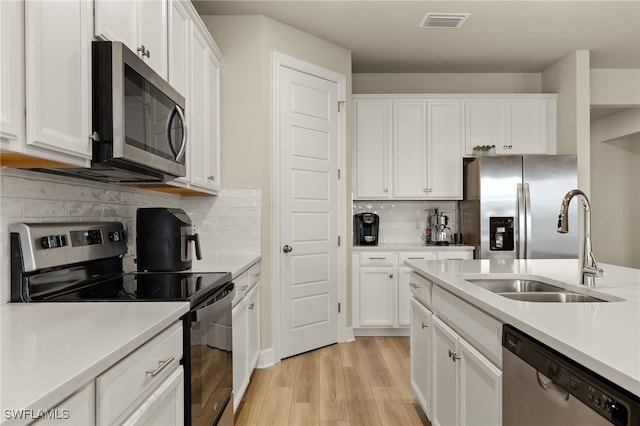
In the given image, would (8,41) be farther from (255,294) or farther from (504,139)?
(504,139)

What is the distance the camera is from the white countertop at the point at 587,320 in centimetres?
85

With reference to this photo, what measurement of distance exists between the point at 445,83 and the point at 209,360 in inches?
168

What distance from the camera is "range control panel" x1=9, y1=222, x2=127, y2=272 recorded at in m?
1.48

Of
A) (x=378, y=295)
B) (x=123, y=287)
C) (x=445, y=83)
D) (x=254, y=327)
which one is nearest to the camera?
(x=123, y=287)

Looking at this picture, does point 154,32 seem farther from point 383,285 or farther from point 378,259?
point 383,285

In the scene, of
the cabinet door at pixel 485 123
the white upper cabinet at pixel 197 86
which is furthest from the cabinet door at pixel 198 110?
the cabinet door at pixel 485 123

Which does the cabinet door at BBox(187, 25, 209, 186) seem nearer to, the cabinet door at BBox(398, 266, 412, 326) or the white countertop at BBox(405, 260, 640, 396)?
the white countertop at BBox(405, 260, 640, 396)

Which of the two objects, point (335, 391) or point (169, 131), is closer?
point (169, 131)

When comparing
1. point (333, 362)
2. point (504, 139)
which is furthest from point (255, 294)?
point (504, 139)

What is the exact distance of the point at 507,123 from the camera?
455 centimetres

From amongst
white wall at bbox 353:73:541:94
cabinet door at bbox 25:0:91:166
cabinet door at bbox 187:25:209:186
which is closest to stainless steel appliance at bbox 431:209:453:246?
white wall at bbox 353:73:541:94

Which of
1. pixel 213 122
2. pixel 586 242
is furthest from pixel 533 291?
pixel 213 122

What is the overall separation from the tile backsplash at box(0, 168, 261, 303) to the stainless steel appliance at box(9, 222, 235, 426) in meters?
0.06

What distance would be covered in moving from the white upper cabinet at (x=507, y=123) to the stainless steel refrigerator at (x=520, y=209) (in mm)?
467
